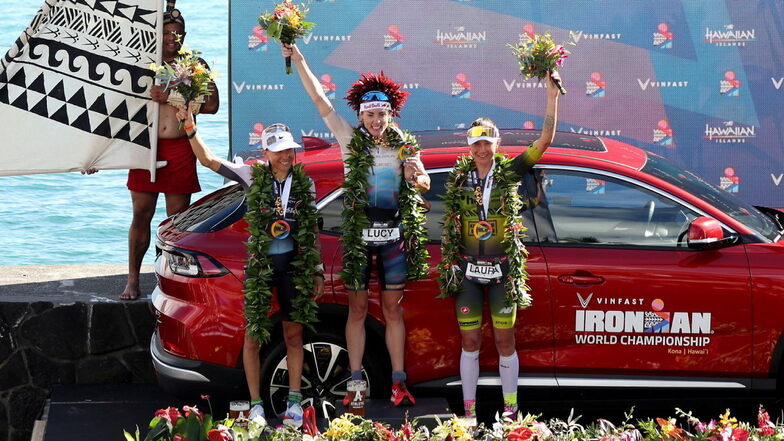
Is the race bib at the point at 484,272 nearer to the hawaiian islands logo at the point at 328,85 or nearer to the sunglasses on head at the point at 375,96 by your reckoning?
the sunglasses on head at the point at 375,96

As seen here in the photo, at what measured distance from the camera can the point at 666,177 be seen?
252 inches

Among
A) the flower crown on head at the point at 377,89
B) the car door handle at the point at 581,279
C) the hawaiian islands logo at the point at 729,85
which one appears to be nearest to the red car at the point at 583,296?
the car door handle at the point at 581,279

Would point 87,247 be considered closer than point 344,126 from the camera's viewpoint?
No

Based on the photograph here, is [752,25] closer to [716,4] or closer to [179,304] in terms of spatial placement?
[716,4]

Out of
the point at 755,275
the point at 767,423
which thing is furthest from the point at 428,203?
the point at 767,423

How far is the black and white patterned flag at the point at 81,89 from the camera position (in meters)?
7.31

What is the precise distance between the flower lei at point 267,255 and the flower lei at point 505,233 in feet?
2.23

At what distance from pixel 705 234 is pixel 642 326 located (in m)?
0.60

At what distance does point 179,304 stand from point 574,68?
13.7 ft

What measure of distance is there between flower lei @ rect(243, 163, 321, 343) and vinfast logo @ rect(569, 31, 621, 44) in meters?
3.80

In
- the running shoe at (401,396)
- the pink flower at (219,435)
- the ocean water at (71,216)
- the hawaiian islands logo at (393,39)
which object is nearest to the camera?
the pink flower at (219,435)

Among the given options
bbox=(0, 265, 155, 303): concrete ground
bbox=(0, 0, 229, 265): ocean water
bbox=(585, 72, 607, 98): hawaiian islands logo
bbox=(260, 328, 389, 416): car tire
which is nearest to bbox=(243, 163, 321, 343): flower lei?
bbox=(260, 328, 389, 416): car tire

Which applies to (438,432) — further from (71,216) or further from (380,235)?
(71,216)

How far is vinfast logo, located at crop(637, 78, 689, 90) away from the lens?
30.2 ft
